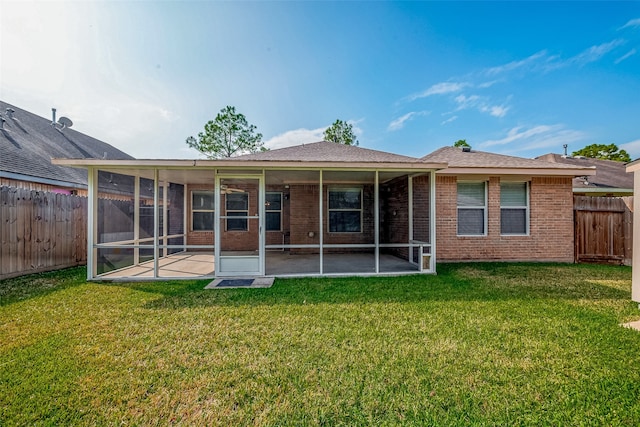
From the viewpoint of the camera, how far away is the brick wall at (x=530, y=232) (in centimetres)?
846

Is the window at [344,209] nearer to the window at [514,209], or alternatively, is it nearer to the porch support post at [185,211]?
the window at [514,209]

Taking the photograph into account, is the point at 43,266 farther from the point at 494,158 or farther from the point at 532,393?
the point at 494,158

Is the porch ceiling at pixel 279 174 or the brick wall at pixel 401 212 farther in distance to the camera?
the brick wall at pixel 401 212

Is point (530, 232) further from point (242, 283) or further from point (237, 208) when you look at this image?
point (237, 208)

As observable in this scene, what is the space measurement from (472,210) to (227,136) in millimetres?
24619

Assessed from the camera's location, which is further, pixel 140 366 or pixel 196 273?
pixel 196 273

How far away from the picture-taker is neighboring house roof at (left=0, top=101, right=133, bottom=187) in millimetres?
8758

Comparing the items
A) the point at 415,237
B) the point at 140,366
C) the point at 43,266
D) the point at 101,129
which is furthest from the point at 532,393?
the point at 101,129

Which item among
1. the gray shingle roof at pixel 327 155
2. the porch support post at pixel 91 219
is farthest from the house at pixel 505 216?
the porch support post at pixel 91 219

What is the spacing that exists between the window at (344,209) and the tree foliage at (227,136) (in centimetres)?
1979

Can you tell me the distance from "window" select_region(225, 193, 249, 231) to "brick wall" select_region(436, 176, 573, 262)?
5627mm

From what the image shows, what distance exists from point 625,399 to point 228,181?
22.5ft

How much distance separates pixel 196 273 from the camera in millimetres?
6934

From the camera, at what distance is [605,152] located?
31734mm
